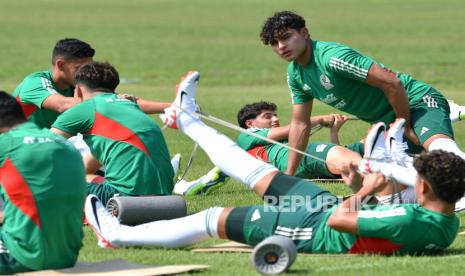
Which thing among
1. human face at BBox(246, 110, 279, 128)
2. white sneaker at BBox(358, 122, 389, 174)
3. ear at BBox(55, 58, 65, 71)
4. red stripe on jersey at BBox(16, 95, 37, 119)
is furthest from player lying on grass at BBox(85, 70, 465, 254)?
human face at BBox(246, 110, 279, 128)

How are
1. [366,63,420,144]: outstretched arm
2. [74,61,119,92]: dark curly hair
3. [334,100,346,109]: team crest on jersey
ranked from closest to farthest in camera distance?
[74,61,119,92]: dark curly hair
[366,63,420,144]: outstretched arm
[334,100,346,109]: team crest on jersey

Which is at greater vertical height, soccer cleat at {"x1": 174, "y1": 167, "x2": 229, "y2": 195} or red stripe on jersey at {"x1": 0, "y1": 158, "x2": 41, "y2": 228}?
red stripe on jersey at {"x1": 0, "y1": 158, "x2": 41, "y2": 228}

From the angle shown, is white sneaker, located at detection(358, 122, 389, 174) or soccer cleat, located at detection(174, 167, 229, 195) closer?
white sneaker, located at detection(358, 122, 389, 174)

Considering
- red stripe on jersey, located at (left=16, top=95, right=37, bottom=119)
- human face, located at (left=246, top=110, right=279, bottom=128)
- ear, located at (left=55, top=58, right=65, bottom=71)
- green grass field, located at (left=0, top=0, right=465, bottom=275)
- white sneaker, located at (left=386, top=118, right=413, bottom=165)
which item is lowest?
green grass field, located at (left=0, top=0, right=465, bottom=275)

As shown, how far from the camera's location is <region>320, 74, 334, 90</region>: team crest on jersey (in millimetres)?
11258

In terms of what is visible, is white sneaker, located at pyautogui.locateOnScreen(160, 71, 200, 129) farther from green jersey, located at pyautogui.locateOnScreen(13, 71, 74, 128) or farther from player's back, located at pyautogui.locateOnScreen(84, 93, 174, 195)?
green jersey, located at pyautogui.locateOnScreen(13, 71, 74, 128)

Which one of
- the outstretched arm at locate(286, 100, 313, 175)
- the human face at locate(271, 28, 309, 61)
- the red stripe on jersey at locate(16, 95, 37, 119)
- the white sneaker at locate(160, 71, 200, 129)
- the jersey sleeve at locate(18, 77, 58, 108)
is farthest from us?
the red stripe on jersey at locate(16, 95, 37, 119)

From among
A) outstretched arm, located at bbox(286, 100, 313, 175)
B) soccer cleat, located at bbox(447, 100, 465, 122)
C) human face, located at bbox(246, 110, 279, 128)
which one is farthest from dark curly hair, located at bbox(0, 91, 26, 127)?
soccer cleat, located at bbox(447, 100, 465, 122)

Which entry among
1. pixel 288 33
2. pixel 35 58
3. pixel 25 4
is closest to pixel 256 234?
pixel 288 33

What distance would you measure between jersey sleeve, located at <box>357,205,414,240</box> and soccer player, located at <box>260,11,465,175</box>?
2.29m

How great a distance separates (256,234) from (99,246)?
4.54 feet

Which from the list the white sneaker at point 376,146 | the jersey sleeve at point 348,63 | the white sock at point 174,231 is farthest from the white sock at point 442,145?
the white sock at point 174,231

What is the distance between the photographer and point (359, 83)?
37.3 feet

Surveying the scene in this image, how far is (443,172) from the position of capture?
8375mm
